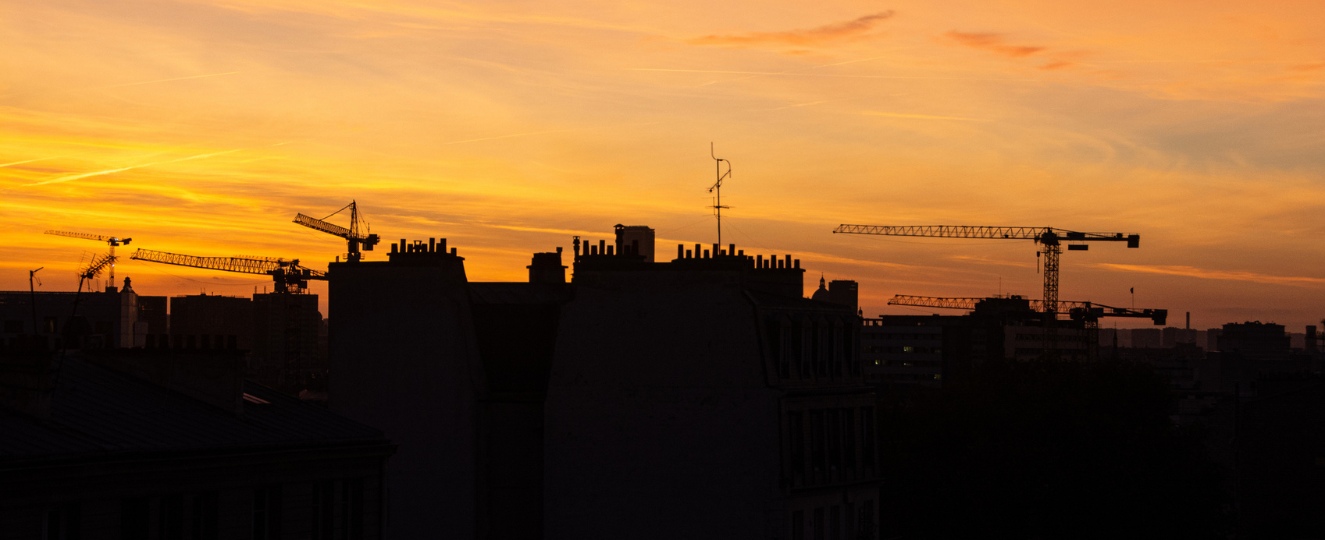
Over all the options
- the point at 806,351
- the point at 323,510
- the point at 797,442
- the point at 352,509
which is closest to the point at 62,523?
the point at 323,510

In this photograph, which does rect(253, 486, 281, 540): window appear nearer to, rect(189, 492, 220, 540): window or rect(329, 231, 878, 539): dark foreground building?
rect(189, 492, 220, 540): window

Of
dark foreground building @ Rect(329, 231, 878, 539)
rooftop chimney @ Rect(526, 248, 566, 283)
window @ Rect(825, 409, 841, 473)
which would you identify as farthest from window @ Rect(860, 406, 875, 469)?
rooftop chimney @ Rect(526, 248, 566, 283)

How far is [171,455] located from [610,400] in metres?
21.3

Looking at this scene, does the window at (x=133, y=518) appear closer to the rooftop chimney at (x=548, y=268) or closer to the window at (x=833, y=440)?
the window at (x=833, y=440)

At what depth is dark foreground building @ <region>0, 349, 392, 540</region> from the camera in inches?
1144

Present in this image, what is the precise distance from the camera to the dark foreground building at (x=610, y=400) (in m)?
49.1

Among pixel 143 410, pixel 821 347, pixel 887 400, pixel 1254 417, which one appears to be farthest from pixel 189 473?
pixel 1254 417

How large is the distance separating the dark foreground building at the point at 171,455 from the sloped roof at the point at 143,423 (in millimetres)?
48

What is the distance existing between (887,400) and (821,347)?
34.7 metres

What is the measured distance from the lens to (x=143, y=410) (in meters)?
33.9

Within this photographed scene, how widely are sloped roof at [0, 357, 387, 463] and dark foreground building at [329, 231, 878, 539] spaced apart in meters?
12.1

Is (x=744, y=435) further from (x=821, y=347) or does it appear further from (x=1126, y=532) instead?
(x=1126, y=532)

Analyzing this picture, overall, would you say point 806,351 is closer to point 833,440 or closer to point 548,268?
point 833,440

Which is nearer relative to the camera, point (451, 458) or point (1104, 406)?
point (451, 458)
